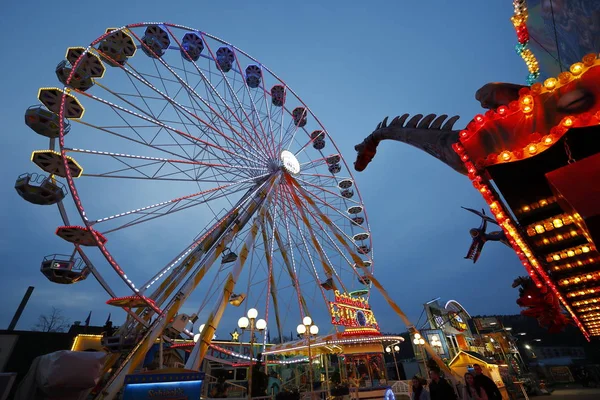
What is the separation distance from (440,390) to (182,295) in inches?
416

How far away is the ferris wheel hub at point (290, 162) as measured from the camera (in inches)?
757

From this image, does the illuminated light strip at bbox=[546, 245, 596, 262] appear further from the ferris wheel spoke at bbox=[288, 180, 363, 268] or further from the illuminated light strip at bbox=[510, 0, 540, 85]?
the ferris wheel spoke at bbox=[288, 180, 363, 268]

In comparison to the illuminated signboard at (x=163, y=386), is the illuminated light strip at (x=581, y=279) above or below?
above

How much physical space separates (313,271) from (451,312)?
17332 millimetres

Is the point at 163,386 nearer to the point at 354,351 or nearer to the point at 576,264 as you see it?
the point at 576,264

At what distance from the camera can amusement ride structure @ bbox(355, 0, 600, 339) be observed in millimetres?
3543

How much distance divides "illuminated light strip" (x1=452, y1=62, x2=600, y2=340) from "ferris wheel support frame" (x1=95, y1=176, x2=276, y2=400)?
35.1ft

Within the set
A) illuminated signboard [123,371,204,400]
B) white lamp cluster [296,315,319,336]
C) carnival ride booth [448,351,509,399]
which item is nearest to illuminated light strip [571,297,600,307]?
white lamp cluster [296,315,319,336]

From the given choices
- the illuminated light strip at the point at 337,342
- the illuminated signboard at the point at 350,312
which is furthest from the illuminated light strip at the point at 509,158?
the illuminated signboard at the point at 350,312

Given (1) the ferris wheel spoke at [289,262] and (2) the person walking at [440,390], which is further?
(1) the ferris wheel spoke at [289,262]

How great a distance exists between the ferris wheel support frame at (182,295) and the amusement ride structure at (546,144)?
428 inches

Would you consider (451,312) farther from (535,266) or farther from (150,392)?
(150,392)

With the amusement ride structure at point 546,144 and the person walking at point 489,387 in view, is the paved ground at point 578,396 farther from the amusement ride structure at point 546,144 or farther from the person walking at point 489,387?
the person walking at point 489,387

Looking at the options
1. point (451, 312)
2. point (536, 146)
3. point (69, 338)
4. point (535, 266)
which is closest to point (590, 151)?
point (536, 146)
